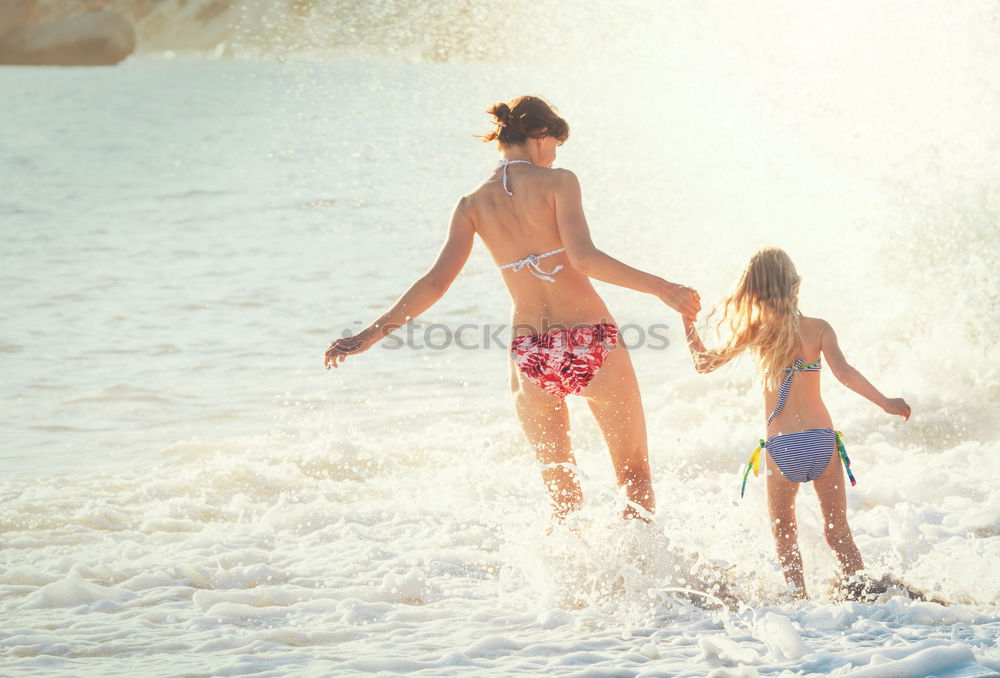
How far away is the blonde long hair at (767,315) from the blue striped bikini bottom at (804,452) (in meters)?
0.21

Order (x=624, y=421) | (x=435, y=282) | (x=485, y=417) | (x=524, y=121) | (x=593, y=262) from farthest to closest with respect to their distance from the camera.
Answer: (x=485, y=417)
(x=435, y=282)
(x=624, y=421)
(x=524, y=121)
(x=593, y=262)

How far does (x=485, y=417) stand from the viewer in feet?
23.6

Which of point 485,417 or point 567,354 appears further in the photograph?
point 485,417

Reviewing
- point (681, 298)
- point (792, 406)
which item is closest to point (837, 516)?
point (792, 406)

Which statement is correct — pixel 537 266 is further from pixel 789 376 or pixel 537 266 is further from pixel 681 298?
pixel 789 376

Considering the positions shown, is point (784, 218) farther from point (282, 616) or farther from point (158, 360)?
point (282, 616)

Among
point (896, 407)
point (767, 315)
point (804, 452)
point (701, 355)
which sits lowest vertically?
point (804, 452)

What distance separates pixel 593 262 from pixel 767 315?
0.74 meters

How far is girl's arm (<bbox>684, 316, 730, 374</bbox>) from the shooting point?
386cm

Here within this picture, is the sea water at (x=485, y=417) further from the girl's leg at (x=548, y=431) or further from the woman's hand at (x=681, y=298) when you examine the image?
the woman's hand at (x=681, y=298)

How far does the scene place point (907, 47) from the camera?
11297 millimetres

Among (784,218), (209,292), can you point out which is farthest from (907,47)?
(209,292)

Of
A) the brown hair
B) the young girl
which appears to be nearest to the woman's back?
the brown hair

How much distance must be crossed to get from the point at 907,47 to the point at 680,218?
14.9 feet
